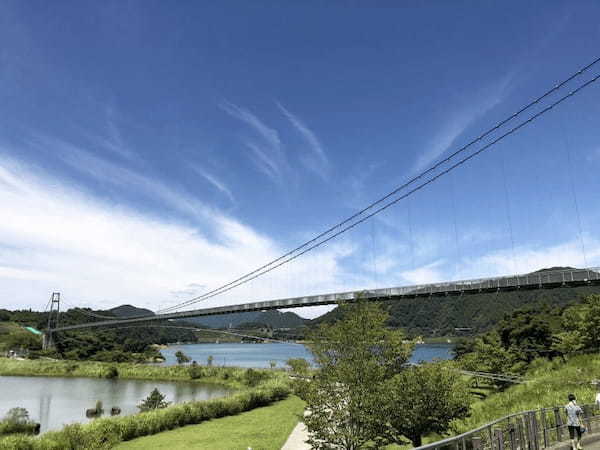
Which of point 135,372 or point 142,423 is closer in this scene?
point 142,423

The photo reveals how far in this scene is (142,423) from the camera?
1004 inches

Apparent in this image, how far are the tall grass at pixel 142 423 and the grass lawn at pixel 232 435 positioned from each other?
0.74 meters

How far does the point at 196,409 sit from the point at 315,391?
16.8 m

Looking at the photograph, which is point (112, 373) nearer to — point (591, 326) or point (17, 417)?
point (17, 417)

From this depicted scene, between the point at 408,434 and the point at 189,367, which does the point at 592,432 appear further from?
the point at 189,367

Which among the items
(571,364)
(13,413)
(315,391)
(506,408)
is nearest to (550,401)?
(506,408)

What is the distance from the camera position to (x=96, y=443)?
16641 millimetres

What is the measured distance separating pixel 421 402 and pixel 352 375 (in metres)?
3.06

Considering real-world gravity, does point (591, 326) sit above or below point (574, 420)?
above

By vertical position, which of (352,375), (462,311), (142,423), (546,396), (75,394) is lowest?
(75,394)

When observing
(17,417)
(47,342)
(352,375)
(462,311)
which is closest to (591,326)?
(352,375)

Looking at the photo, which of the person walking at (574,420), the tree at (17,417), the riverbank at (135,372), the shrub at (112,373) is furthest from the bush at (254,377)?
the person walking at (574,420)

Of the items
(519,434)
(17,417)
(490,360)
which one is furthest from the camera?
(490,360)

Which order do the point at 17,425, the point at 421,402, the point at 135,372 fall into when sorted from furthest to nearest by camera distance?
1. the point at 135,372
2. the point at 17,425
3. the point at 421,402
